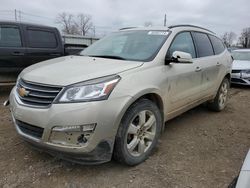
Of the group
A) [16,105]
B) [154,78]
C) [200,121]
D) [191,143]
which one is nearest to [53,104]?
[16,105]

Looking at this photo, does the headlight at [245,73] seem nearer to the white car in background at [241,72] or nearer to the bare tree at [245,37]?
the white car in background at [241,72]

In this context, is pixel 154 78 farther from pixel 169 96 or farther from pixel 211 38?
pixel 211 38

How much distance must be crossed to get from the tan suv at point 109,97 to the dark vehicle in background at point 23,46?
9.93 feet

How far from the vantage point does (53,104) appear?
8.77 ft

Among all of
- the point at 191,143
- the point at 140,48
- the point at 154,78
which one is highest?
the point at 140,48

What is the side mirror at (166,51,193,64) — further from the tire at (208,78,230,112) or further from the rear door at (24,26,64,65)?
the rear door at (24,26,64,65)

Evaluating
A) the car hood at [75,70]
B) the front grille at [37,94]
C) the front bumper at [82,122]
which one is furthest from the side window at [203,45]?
the front grille at [37,94]

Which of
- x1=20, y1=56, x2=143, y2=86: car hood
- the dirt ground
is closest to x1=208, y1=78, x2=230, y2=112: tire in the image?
the dirt ground

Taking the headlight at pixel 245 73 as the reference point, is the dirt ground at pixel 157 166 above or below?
below

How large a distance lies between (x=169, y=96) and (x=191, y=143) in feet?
2.82

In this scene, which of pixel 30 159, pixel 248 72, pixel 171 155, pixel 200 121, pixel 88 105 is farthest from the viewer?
pixel 248 72

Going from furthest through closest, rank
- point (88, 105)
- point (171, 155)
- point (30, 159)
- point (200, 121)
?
point (200, 121)
point (171, 155)
point (30, 159)
point (88, 105)

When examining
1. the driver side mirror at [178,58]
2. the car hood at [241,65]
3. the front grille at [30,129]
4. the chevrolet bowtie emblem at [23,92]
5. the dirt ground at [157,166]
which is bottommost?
the dirt ground at [157,166]

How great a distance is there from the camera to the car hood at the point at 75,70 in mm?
2826
